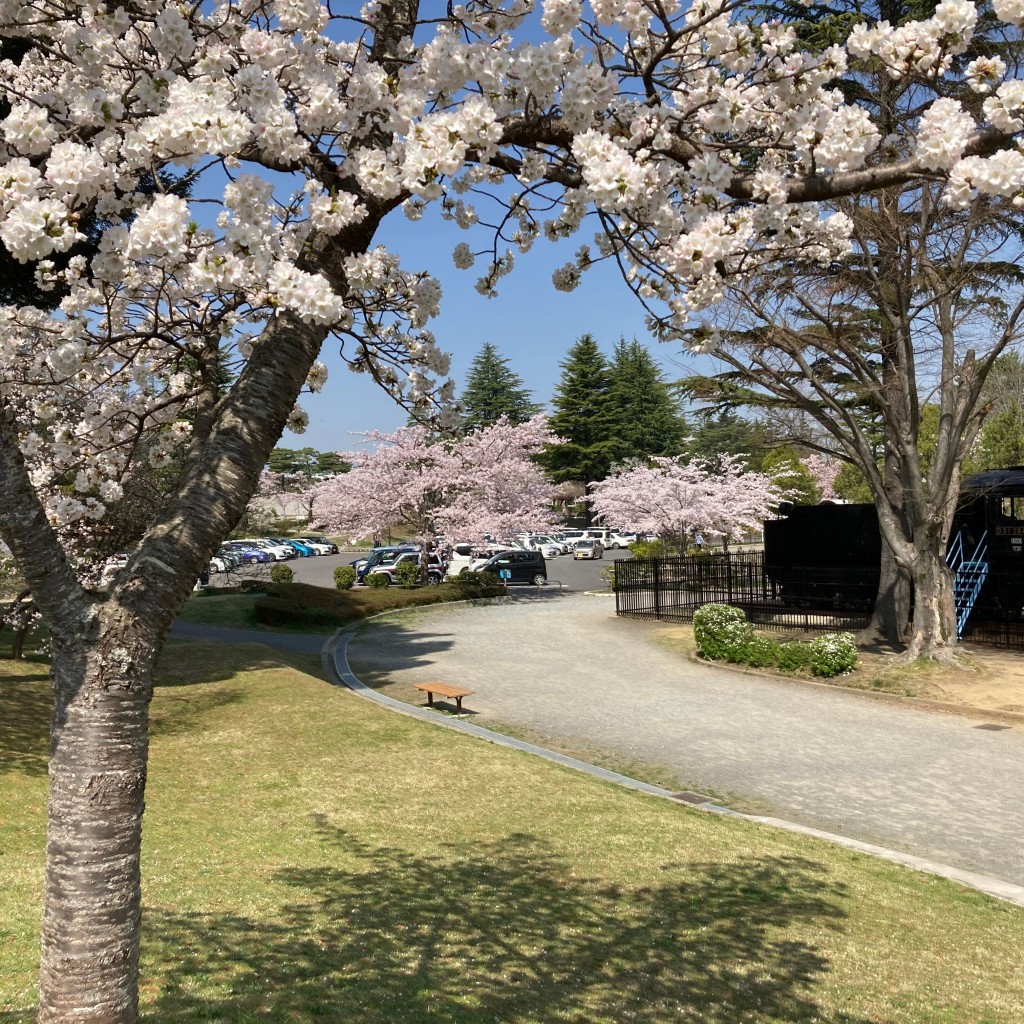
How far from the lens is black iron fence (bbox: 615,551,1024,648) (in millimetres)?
19875

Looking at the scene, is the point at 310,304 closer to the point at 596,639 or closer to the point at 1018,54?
the point at 1018,54

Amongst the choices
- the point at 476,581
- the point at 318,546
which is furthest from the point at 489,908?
the point at 318,546

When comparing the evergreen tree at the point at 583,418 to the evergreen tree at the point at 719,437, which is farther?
the evergreen tree at the point at 583,418

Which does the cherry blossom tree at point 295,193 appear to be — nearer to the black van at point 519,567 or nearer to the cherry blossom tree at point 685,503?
the cherry blossom tree at point 685,503

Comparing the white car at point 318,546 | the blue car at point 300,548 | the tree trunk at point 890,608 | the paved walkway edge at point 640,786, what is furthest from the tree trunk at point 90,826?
the white car at point 318,546

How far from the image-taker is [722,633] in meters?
17.8

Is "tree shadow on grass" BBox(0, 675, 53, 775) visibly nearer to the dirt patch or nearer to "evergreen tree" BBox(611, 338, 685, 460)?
the dirt patch

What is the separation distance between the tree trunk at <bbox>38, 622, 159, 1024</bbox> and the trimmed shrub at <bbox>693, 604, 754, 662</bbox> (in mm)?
15701

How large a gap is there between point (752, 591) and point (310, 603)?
13.0 metres

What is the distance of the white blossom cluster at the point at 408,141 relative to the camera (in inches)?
124

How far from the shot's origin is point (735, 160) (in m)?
4.24

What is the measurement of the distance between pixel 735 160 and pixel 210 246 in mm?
2592

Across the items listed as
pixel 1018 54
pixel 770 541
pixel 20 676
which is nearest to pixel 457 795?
pixel 20 676

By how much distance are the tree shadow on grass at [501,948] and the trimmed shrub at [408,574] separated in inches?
1049
